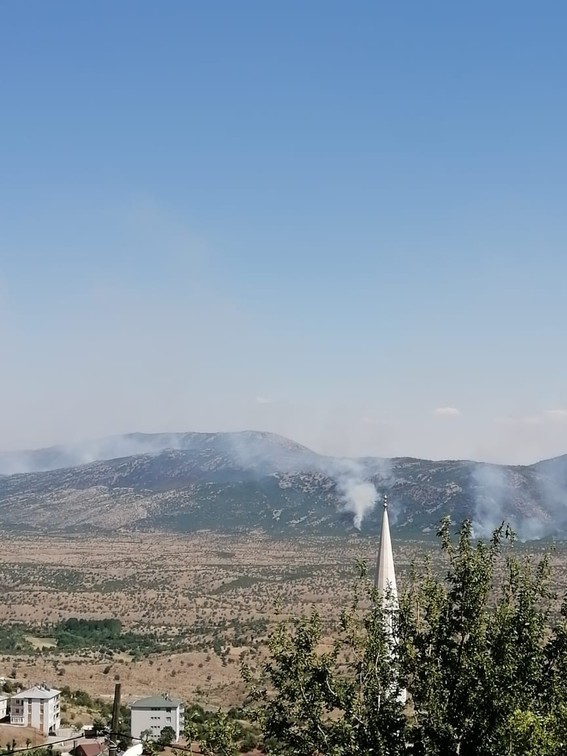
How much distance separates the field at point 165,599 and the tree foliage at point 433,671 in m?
1.36

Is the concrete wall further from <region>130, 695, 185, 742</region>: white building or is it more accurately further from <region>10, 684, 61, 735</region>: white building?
<region>10, 684, 61, 735</region>: white building

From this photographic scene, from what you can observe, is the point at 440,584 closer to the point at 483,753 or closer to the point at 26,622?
the point at 483,753

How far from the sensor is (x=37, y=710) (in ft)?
130

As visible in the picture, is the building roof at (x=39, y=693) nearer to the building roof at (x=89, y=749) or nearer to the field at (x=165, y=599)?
the field at (x=165, y=599)

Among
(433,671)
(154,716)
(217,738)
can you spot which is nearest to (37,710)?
(154,716)

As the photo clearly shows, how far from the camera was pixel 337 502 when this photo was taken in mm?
195750

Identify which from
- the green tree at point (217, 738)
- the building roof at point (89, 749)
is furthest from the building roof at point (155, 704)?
the green tree at point (217, 738)

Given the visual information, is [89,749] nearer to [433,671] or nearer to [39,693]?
[39,693]

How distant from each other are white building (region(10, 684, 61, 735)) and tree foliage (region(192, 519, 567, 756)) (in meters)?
28.9

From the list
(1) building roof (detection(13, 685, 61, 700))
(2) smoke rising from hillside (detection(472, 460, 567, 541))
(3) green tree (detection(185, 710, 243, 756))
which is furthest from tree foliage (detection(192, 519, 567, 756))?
(2) smoke rising from hillside (detection(472, 460, 567, 541))

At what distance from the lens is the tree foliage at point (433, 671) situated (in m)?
12.4

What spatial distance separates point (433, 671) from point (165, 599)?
267 ft

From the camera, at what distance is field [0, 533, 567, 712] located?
54188 mm

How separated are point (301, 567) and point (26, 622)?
4687 cm
